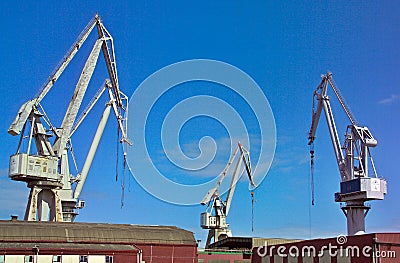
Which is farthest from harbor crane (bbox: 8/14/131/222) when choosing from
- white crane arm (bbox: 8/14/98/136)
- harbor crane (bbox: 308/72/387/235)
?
harbor crane (bbox: 308/72/387/235)

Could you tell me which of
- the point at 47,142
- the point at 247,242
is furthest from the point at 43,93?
the point at 247,242

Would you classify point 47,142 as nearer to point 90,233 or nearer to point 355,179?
point 90,233

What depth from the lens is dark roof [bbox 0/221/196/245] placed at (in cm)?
5456

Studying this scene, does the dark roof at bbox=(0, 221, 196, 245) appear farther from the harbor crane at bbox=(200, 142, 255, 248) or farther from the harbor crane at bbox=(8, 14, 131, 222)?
the harbor crane at bbox=(200, 142, 255, 248)

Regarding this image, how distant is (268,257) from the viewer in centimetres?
5831

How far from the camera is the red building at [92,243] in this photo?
Result: 51344mm

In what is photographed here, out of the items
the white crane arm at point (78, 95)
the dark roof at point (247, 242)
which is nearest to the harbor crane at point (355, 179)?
the dark roof at point (247, 242)

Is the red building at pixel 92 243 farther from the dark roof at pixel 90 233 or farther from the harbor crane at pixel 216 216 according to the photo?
the harbor crane at pixel 216 216

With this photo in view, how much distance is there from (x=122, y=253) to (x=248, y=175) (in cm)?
8184

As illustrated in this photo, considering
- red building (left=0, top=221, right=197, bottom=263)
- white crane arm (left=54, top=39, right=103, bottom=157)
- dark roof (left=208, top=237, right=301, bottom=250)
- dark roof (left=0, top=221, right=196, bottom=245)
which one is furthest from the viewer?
dark roof (left=208, top=237, right=301, bottom=250)

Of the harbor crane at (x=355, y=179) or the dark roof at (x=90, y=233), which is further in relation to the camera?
the harbor crane at (x=355, y=179)

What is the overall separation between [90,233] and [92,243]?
4.06 ft

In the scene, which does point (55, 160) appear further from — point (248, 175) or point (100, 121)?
point (248, 175)

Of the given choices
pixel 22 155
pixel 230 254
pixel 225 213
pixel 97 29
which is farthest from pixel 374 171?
pixel 22 155
